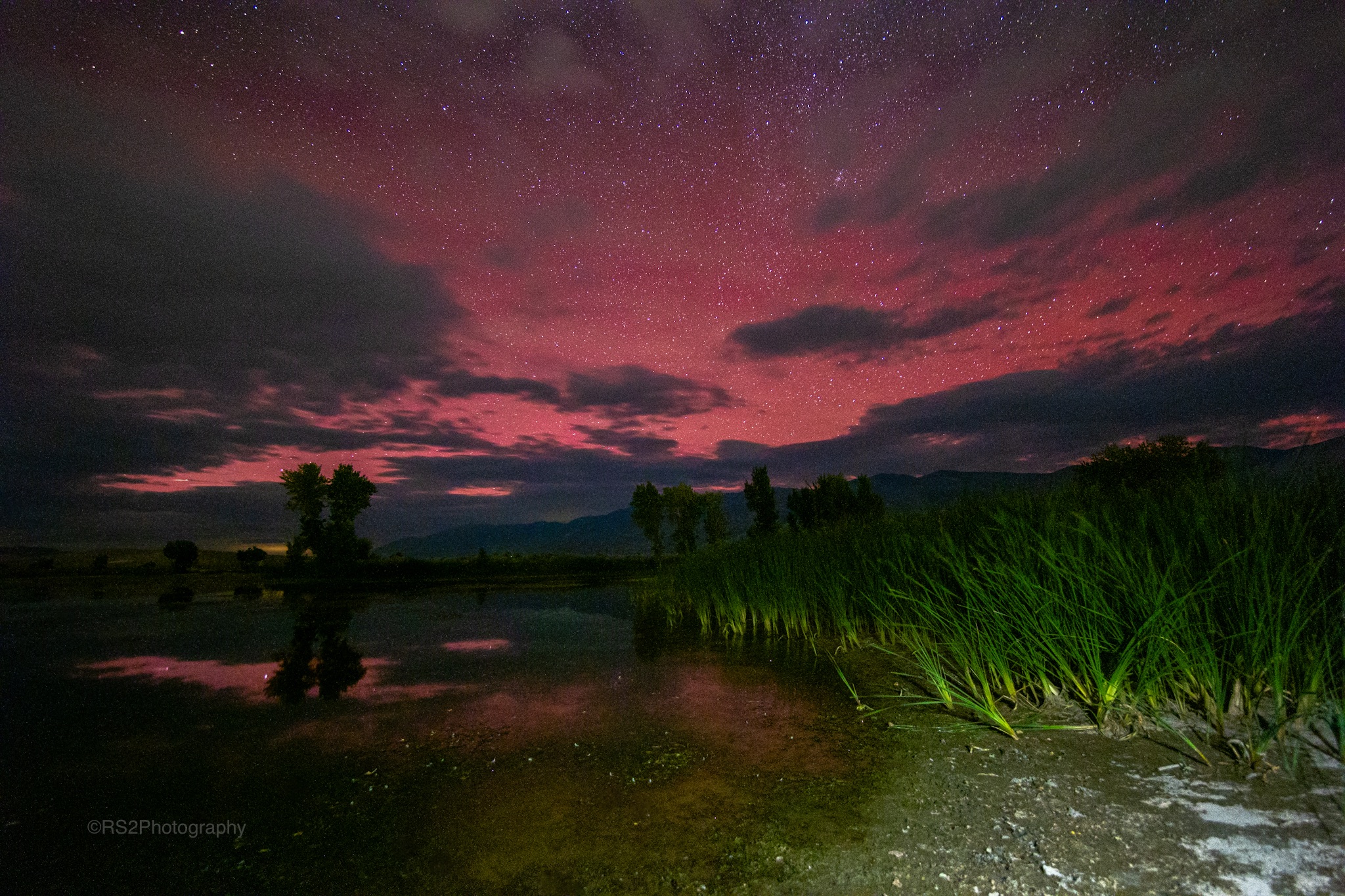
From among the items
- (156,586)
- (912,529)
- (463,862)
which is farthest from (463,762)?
(156,586)

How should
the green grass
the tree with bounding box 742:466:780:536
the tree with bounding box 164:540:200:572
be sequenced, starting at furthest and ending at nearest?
the tree with bounding box 742:466:780:536 < the tree with bounding box 164:540:200:572 < the green grass

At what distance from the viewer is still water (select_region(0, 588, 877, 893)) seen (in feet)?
8.46

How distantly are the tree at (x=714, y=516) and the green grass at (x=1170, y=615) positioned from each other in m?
45.4

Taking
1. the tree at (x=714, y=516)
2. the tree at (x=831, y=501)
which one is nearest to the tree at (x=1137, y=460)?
the tree at (x=831, y=501)

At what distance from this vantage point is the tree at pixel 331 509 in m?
30.3

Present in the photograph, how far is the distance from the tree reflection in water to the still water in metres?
0.07

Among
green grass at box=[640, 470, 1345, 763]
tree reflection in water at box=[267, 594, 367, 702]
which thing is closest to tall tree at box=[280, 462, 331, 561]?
tree reflection in water at box=[267, 594, 367, 702]

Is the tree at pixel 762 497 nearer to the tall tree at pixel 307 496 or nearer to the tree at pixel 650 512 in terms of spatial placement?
the tree at pixel 650 512

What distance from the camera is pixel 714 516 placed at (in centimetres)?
5362

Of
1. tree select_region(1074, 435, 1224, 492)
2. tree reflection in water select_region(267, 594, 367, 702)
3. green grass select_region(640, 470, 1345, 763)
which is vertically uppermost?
tree select_region(1074, 435, 1224, 492)

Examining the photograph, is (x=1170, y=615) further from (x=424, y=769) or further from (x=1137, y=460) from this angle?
(x=1137, y=460)

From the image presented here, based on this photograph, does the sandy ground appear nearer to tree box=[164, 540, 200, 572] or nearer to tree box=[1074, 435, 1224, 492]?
tree box=[1074, 435, 1224, 492]

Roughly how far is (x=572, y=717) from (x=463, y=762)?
1.13 meters

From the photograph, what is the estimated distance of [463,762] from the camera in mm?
3865
